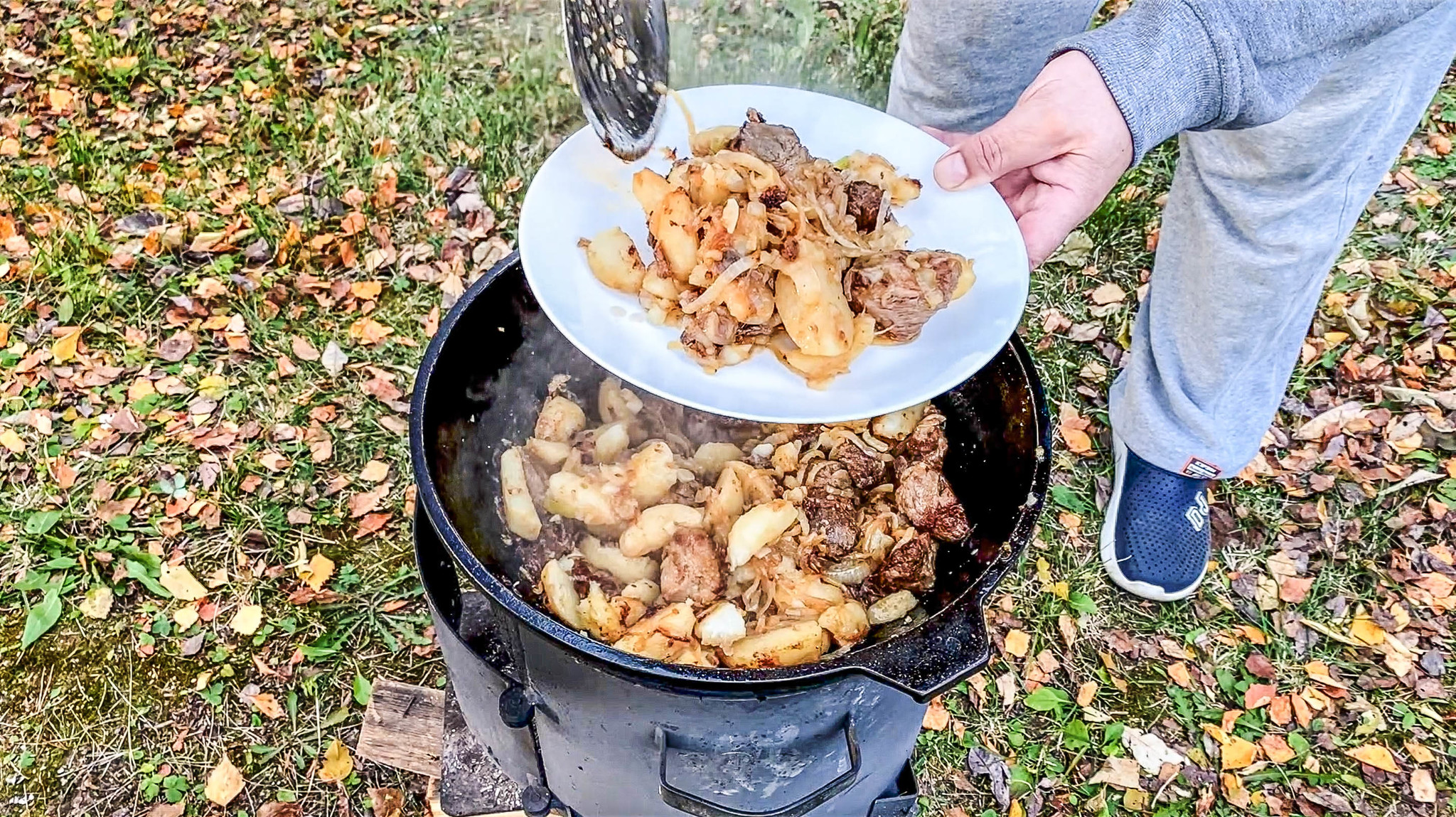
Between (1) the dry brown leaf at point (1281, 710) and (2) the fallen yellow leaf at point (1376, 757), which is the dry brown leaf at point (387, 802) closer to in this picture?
(1) the dry brown leaf at point (1281, 710)

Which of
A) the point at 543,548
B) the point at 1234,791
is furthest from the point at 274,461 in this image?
the point at 1234,791

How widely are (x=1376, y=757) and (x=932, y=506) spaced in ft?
7.26

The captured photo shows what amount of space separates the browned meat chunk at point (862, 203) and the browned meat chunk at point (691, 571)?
2.63 ft

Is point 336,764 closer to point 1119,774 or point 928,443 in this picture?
point 928,443

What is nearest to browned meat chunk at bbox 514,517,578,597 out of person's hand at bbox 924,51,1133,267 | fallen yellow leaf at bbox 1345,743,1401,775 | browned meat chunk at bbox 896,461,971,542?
browned meat chunk at bbox 896,461,971,542

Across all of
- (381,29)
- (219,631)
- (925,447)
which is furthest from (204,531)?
(381,29)

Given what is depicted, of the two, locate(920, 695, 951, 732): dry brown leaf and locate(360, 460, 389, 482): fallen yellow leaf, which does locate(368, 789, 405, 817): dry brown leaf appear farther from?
locate(920, 695, 951, 732): dry brown leaf

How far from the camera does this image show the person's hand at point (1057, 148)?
2217 millimetres

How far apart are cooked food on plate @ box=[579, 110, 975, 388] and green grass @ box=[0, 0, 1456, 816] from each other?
1.86 meters

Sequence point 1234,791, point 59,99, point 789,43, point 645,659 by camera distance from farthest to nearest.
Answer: point 789,43 < point 59,99 < point 1234,791 < point 645,659

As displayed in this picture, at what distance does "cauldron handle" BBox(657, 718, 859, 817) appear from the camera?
2074mm

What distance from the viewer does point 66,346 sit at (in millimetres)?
4176

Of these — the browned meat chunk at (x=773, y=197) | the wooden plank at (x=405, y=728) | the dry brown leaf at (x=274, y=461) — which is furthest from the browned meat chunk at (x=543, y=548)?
the dry brown leaf at (x=274, y=461)

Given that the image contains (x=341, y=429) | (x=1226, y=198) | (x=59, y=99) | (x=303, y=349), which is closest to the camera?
(x=1226, y=198)
